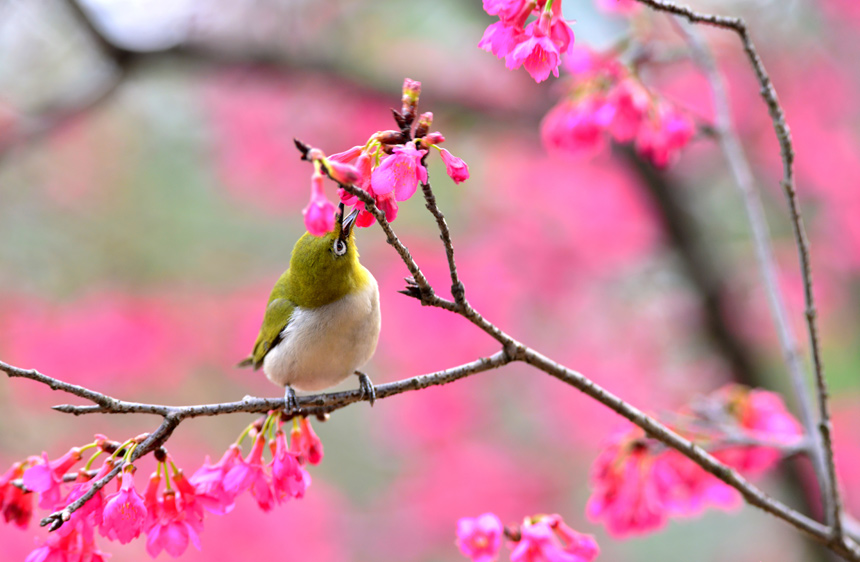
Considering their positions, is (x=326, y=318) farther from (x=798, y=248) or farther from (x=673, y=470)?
(x=798, y=248)

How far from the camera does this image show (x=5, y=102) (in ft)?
18.3

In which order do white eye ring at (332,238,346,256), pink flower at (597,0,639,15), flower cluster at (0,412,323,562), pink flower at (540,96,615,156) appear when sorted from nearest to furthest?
flower cluster at (0,412,323,562)
white eye ring at (332,238,346,256)
pink flower at (540,96,615,156)
pink flower at (597,0,639,15)

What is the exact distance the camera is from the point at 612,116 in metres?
2.48

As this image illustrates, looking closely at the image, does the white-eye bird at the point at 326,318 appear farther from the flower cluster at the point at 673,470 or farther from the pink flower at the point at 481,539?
the flower cluster at the point at 673,470

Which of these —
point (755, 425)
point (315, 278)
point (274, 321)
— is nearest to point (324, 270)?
point (315, 278)

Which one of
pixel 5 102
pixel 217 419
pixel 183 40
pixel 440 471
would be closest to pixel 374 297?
pixel 183 40

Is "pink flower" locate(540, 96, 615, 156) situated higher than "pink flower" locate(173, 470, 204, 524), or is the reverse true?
"pink flower" locate(540, 96, 615, 156)

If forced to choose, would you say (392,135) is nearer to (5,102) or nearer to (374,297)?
(374,297)

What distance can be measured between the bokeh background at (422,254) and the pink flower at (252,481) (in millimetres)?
3968

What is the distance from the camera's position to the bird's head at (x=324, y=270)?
2.20 meters

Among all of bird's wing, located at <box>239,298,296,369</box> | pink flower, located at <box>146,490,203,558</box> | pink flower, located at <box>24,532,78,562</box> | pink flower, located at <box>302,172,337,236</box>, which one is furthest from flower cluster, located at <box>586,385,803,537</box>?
pink flower, located at <box>24,532,78,562</box>

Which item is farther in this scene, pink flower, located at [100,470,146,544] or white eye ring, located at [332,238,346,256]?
white eye ring, located at [332,238,346,256]

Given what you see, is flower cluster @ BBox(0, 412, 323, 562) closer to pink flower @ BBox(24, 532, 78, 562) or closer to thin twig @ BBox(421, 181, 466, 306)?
pink flower @ BBox(24, 532, 78, 562)

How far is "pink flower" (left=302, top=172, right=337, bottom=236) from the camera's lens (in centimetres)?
125
